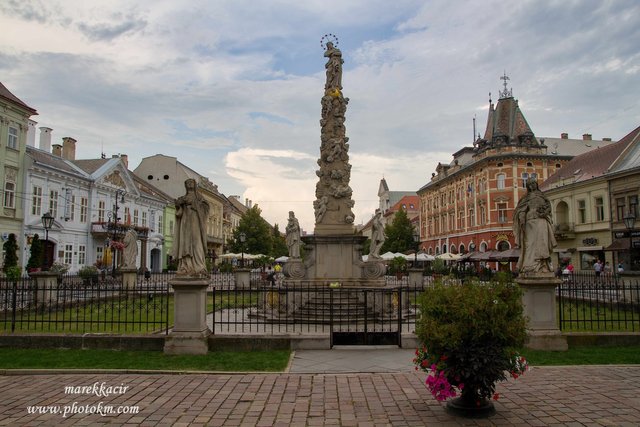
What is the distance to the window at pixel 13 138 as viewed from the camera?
33531 mm

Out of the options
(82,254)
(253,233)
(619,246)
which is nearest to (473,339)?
(619,246)

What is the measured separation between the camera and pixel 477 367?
18.5ft

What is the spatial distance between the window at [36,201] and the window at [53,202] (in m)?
0.98

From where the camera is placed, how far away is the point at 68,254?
1543 inches

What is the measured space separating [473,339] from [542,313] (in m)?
5.24

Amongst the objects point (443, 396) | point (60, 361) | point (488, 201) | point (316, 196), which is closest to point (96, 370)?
point (60, 361)

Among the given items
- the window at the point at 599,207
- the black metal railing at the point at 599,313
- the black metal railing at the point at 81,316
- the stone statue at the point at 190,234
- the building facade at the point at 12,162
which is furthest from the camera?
the window at the point at 599,207

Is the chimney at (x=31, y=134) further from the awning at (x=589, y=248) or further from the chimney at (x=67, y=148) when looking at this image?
the awning at (x=589, y=248)

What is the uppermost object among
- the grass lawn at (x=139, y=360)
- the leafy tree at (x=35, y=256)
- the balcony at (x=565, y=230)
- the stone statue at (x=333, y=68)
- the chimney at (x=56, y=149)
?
the chimney at (x=56, y=149)

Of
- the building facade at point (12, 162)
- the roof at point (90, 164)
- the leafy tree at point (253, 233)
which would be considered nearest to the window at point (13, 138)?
the building facade at point (12, 162)

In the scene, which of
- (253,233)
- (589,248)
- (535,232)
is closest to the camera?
(535,232)

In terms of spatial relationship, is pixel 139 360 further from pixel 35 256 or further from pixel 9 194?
pixel 9 194

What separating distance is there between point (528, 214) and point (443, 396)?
6057mm

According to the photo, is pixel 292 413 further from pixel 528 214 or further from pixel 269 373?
pixel 528 214
